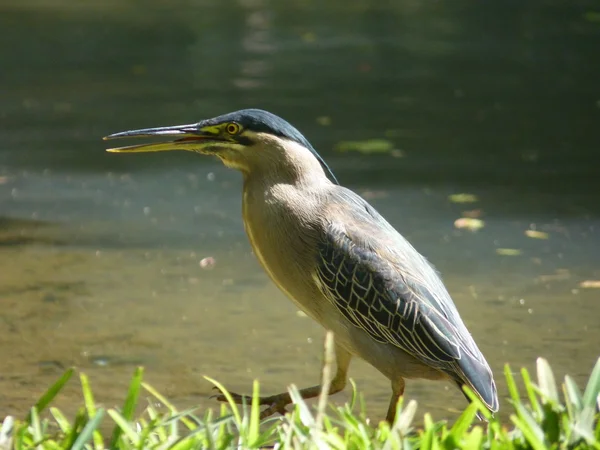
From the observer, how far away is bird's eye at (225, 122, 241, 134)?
4.36m

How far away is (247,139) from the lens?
4375 mm

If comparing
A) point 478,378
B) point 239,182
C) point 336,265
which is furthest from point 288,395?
point 239,182

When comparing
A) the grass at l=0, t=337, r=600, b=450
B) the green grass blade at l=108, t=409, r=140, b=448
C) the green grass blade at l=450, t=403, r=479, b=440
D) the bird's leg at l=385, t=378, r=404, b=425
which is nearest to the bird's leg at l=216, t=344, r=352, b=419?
the bird's leg at l=385, t=378, r=404, b=425

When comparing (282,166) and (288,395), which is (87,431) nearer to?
(288,395)

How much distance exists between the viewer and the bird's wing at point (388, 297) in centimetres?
424

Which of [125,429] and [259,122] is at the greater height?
[259,122]

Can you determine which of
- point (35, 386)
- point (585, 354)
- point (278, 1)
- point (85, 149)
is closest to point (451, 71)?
point (85, 149)

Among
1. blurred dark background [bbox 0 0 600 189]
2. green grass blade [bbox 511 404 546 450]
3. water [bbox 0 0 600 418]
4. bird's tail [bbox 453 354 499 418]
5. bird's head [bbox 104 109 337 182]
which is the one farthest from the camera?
blurred dark background [bbox 0 0 600 189]

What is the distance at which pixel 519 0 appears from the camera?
60.5ft

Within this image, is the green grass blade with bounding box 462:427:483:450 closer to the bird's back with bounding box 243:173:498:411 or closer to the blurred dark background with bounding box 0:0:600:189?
the bird's back with bounding box 243:173:498:411

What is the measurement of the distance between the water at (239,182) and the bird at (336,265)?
2.70 ft

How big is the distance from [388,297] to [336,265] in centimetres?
23

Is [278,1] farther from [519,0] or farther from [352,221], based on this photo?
[352,221]

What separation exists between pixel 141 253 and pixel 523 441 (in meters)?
4.23
